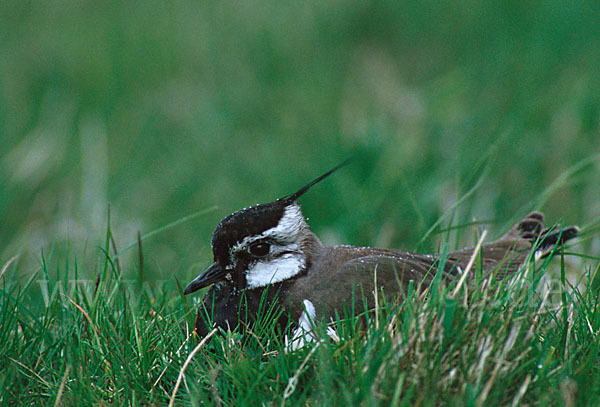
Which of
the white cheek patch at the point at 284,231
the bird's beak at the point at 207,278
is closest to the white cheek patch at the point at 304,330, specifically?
the white cheek patch at the point at 284,231

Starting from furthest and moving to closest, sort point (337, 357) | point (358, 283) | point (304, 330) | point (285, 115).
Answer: point (285, 115) < point (358, 283) < point (304, 330) < point (337, 357)

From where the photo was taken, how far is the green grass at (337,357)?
9.24 feet

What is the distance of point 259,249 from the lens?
12.8 feet

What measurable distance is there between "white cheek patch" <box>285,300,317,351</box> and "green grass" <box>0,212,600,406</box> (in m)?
0.07

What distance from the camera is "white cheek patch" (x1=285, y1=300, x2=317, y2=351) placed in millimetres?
3271

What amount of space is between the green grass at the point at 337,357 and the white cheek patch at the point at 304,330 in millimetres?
72

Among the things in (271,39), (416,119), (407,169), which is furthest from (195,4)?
(407,169)

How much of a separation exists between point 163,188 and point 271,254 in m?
4.30

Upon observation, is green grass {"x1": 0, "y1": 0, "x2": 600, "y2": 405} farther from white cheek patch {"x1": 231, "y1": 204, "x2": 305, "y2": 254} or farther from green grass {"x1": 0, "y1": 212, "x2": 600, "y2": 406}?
white cheek patch {"x1": 231, "y1": 204, "x2": 305, "y2": 254}

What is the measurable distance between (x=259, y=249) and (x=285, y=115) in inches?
204

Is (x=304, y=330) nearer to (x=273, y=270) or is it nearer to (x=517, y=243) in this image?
(x=273, y=270)

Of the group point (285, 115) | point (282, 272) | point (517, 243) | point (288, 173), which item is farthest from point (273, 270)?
point (285, 115)

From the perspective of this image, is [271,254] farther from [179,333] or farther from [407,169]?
[407,169]

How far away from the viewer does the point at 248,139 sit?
879 centimetres
